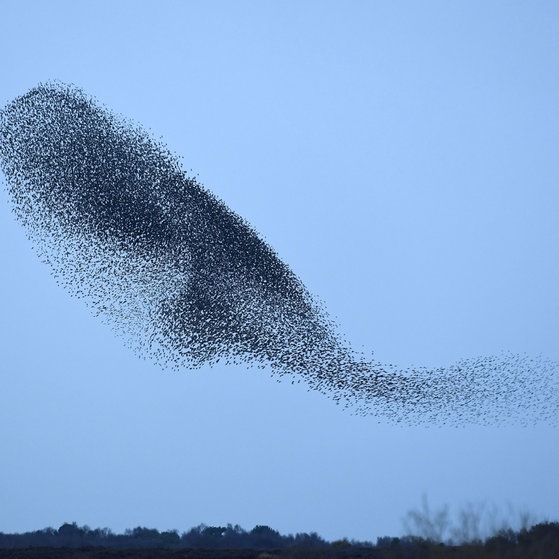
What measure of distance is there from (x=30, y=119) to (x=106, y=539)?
15.1m

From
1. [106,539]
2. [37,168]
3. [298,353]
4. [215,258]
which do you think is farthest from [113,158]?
[106,539]

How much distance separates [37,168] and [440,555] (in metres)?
21.8

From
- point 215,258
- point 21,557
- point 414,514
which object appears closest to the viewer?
point 414,514

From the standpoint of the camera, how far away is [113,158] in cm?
3281

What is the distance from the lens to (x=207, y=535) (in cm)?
3122

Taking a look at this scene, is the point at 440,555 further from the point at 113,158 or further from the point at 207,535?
the point at 113,158

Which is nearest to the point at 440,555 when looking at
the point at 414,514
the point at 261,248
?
the point at 414,514

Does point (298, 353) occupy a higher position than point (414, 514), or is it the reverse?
point (298, 353)

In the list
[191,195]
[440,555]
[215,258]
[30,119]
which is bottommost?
[440,555]

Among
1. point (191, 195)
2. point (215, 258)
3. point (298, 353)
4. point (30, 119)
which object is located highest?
point (30, 119)

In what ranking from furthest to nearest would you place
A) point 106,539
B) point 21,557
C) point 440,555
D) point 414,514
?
point 106,539 → point 21,557 → point 414,514 → point 440,555

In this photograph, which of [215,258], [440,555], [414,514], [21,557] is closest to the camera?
[440,555]

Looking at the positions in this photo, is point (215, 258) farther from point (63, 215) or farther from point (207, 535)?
point (207, 535)

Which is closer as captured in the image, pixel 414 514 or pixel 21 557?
pixel 414 514
